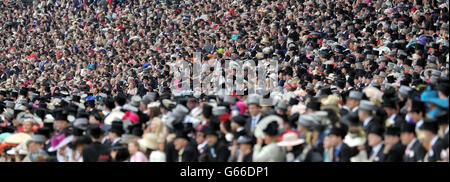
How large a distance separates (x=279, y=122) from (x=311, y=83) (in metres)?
5.13

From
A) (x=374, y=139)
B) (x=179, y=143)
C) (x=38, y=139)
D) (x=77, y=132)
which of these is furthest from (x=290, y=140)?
(x=38, y=139)

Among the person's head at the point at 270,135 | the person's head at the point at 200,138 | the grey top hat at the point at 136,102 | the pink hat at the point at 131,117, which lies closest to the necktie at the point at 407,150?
the person's head at the point at 270,135

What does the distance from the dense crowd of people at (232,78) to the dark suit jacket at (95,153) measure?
2 centimetres

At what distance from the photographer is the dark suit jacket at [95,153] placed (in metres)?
→ 9.26

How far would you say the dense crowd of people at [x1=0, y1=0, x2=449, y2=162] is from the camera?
8727mm

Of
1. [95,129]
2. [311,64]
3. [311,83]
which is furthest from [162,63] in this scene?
[95,129]

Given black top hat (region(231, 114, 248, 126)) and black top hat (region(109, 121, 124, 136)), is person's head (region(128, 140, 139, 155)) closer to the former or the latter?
black top hat (region(109, 121, 124, 136))

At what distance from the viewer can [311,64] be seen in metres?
16.4

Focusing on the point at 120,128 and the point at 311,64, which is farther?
the point at 311,64

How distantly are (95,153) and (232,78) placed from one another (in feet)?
23.5

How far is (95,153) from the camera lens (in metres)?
9.33

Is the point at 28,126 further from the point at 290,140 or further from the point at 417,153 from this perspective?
the point at 417,153

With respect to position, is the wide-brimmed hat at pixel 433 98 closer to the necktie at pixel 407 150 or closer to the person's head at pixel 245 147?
the necktie at pixel 407 150
